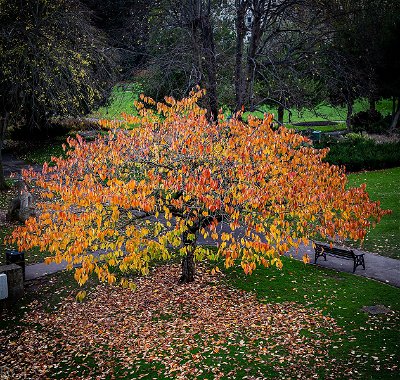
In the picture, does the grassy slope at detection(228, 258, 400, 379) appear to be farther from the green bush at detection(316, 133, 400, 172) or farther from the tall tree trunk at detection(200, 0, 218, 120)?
the green bush at detection(316, 133, 400, 172)

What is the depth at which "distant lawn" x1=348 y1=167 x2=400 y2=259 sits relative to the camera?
1638 cm

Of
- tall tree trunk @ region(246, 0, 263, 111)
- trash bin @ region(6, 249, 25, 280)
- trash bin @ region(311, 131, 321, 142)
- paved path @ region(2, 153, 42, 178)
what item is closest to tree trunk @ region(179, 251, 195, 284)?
trash bin @ region(6, 249, 25, 280)

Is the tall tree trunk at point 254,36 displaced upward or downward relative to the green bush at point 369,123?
upward

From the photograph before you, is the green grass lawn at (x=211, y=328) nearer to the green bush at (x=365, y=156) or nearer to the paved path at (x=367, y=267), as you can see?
the paved path at (x=367, y=267)

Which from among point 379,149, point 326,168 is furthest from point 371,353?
point 379,149

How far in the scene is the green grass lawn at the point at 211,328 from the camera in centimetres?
938

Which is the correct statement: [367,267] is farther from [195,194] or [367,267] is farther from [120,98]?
[120,98]

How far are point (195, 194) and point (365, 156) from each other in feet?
72.3

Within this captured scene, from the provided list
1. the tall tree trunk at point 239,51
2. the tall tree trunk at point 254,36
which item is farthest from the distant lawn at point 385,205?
the tall tree trunk at point 239,51

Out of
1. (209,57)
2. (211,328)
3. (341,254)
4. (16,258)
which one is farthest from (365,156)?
(16,258)

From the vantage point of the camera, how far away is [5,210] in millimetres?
21016

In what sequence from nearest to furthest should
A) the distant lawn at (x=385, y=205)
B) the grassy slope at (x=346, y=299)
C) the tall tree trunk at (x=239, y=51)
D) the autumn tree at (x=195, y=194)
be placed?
the autumn tree at (x=195, y=194), the grassy slope at (x=346, y=299), the distant lawn at (x=385, y=205), the tall tree trunk at (x=239, y=51)

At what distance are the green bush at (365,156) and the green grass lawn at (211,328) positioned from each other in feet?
52.5

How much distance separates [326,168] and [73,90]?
1560cm
